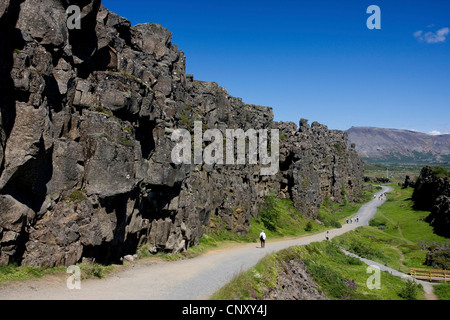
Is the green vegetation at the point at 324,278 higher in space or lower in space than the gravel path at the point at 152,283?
lower

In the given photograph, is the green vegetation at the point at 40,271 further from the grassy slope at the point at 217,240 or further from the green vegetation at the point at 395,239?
the green vegetation at the point at 395,239

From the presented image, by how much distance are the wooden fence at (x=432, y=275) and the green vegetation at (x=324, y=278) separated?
5388 millimetres

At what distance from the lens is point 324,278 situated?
36.7 metres

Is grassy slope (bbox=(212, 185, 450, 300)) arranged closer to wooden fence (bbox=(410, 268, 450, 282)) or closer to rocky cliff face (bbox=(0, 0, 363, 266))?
wooden fence (bbox=(410, 268, 450, 282))

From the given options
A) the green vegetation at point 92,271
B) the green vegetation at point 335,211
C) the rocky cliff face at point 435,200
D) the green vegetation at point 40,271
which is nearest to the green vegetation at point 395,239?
the rocky cliff face at point 435,200

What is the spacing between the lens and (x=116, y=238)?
2438 cm

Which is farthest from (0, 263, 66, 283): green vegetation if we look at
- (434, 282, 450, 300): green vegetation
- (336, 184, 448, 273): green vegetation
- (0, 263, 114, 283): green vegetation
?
(336, 184, 448, 273): green vegetation

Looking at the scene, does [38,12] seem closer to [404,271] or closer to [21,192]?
[21,192]

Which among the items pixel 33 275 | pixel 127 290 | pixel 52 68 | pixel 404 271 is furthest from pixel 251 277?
pixel 404 271

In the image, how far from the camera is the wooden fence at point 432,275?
47.8 m

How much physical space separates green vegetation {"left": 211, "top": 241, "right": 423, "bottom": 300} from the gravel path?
3.44 feet

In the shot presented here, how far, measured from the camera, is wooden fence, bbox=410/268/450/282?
157 feet

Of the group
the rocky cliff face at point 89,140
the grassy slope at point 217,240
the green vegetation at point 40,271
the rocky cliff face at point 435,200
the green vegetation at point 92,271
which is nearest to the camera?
the green vegetation at point 40,271

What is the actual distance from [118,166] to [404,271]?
49.3 metres
